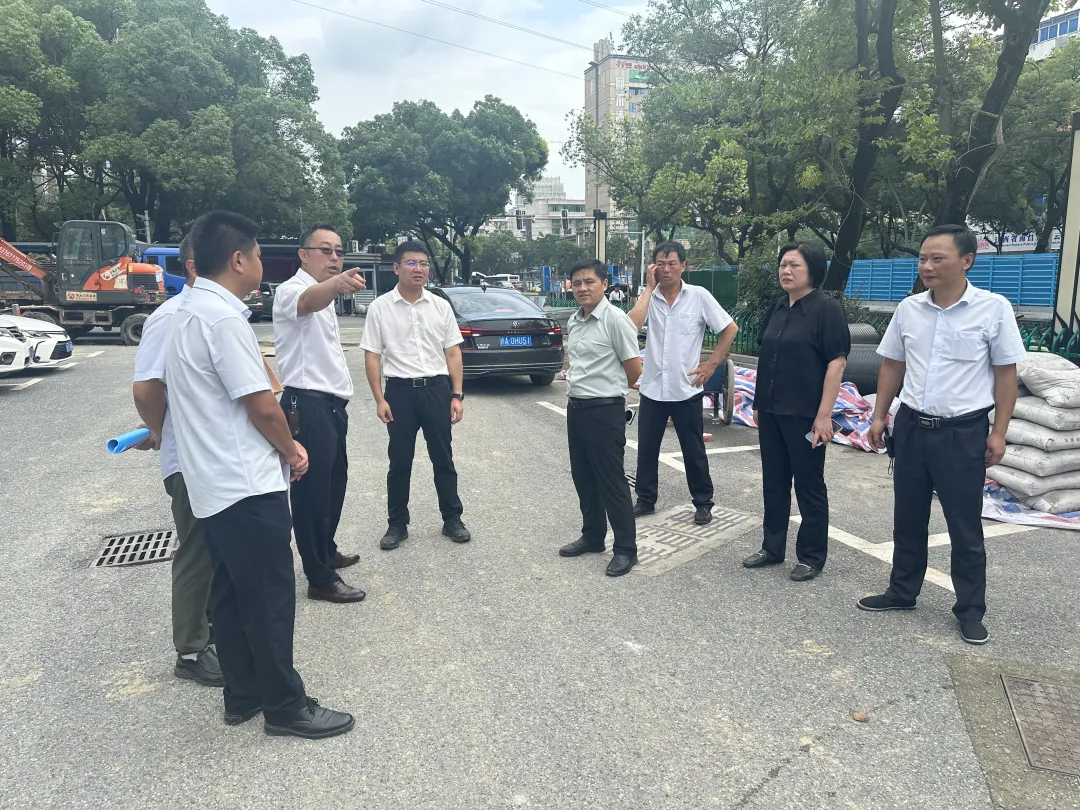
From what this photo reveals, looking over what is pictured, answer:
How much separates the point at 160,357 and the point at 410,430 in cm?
191

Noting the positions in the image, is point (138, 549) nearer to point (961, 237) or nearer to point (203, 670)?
point (203, 670)

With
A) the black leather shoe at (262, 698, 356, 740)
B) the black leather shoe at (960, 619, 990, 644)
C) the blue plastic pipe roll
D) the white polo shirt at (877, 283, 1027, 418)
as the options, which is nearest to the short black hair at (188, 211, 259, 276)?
the blue plastic pipe roll

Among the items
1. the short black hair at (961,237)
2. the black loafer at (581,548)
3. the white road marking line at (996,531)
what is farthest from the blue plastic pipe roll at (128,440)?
the white road marking line at (996,531)

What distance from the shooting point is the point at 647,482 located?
518cm

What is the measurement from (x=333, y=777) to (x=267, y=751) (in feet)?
1.00

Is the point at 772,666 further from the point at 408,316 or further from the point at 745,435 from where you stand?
the point at 745,435

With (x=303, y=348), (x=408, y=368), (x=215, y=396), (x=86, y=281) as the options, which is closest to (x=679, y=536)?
(x=408, y=368)

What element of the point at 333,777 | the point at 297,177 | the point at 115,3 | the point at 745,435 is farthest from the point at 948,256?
the point at 115,3

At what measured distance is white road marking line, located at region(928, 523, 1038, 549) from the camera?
181 inches

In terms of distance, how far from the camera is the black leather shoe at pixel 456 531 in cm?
467

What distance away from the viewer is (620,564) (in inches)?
162

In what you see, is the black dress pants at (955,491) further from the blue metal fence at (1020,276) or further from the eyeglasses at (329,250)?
the blue metal fence at (1020,276)

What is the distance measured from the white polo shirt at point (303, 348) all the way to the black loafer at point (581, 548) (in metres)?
1.62

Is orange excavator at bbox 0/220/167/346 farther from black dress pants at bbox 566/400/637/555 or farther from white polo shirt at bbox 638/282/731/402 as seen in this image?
black dress pants at bbox 566/400/637/555
